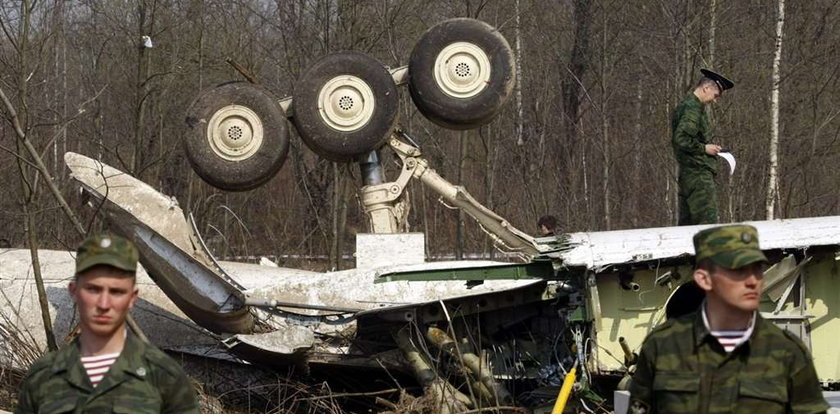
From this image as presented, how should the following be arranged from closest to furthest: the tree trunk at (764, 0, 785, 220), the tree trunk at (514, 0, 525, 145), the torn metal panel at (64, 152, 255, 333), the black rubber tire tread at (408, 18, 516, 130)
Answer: the torn metal panel at (64, 152, 255, 333)
the black rubber tire tread at (408, 18, 516, 130)
the tree trunk at (764, 0, 785, 220)
the tree trunk at (514, 0, 525, 145)

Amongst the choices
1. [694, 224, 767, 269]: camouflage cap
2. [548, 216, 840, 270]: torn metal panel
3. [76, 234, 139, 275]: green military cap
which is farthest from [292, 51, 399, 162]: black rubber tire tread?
[694, 224, 767, 269]: camouflage cap

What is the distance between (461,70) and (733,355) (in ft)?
23.1

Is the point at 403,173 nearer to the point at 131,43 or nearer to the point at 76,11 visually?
the point at 131,43

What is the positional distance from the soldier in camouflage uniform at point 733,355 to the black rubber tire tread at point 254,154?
22.6 feet

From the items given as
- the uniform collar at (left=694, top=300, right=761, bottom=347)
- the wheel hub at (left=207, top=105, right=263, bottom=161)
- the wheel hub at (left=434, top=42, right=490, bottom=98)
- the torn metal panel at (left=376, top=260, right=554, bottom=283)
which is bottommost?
the uniform collar at (left=694, top=300, right=761, bottom=347)

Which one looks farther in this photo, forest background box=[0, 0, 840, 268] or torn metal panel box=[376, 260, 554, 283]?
forest background box=[0, 0, 840, 268]

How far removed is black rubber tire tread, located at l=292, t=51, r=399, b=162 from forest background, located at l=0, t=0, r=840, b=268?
6698mm

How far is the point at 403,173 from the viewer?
1082cm

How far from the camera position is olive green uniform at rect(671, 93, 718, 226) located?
972 cm

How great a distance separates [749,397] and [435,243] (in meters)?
21.1

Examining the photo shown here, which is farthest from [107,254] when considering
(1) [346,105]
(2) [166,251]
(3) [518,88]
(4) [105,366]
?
(3) [518,88]

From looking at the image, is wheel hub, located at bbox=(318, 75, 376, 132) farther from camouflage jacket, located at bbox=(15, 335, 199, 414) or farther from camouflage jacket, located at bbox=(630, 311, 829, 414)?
camouflage jacket, located at bbox=(630, 311, 829, 414)

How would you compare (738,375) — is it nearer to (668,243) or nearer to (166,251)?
(668,243)

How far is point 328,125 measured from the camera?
10469 millimetres
